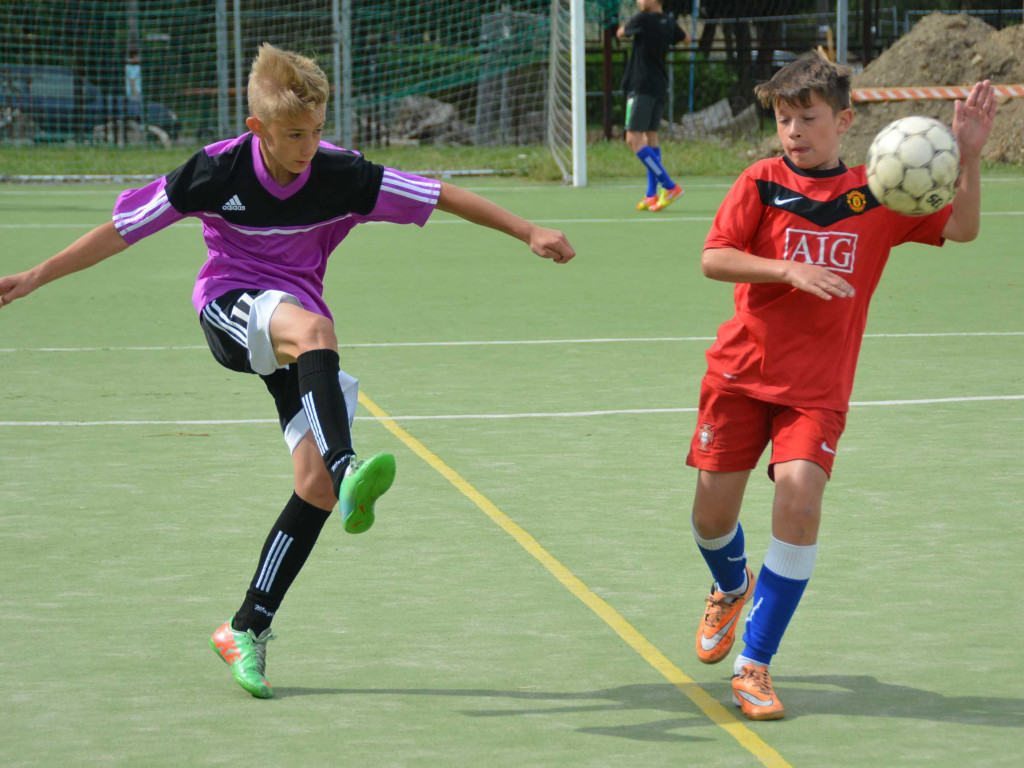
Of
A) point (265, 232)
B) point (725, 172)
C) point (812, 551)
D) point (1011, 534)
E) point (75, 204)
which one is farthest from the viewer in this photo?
point (725, 172)

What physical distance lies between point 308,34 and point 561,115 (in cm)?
696

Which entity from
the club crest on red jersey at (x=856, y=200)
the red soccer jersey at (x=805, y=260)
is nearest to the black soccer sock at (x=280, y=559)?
the red soccer jersey at (x=805, y=260)

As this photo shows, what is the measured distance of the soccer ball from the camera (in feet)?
13.1

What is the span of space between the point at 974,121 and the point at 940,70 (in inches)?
855

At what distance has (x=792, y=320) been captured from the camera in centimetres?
400

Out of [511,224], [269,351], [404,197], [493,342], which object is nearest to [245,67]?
[493,342]

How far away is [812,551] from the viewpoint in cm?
388

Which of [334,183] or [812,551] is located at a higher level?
[334,183]

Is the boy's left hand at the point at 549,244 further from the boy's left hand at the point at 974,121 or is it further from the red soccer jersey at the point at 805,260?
the boy's left hand at the point at 974,121

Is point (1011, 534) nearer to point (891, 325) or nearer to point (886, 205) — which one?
point (886, 205)

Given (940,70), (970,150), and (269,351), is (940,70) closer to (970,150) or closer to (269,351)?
(970,150)

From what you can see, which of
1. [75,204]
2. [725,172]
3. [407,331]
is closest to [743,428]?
[407,331]

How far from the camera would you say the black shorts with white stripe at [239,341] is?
4.07 meters

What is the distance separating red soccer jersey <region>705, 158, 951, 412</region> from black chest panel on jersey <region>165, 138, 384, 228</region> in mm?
985
